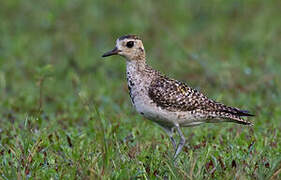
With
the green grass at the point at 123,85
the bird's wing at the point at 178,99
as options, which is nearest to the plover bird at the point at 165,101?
the bird's wing at the point at 178,99

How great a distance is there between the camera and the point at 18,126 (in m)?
8.31

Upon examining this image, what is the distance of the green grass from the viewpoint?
5.96 metres

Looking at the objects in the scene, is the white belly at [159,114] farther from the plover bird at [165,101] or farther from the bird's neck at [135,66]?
the bird's neck at [135,66]

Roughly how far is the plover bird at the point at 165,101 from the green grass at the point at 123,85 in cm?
33

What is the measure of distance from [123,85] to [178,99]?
158 inches

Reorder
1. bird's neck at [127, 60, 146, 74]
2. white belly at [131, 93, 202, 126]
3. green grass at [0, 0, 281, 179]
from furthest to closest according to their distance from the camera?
bird's neck at [127, 60, 146, 74] < white belly at [131, 93, 202, 126] < green grass at [0, 0, 281, 179]

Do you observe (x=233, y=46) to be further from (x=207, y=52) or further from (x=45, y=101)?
(x=45, y=101)

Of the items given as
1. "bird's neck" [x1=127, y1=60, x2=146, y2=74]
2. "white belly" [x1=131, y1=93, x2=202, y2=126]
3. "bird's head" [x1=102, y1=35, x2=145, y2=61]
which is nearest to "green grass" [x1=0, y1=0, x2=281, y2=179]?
"white belly" [x1=131, y1=93, x2=202, y2=126]

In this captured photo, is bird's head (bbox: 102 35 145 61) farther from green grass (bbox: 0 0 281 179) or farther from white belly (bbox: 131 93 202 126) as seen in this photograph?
green grass (bbox: 0 0 281 179)

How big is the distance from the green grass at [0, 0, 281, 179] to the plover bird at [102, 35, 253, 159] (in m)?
0.33

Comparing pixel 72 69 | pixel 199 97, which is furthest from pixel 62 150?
pixel 72 69

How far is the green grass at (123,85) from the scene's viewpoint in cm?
596

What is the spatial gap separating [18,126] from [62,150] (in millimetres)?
1517

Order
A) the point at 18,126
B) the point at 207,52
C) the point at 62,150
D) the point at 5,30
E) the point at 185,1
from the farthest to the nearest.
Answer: the point at 185,1, the point at 5,30, the point at 207,52, the point at 18,126, the point at 62,150
